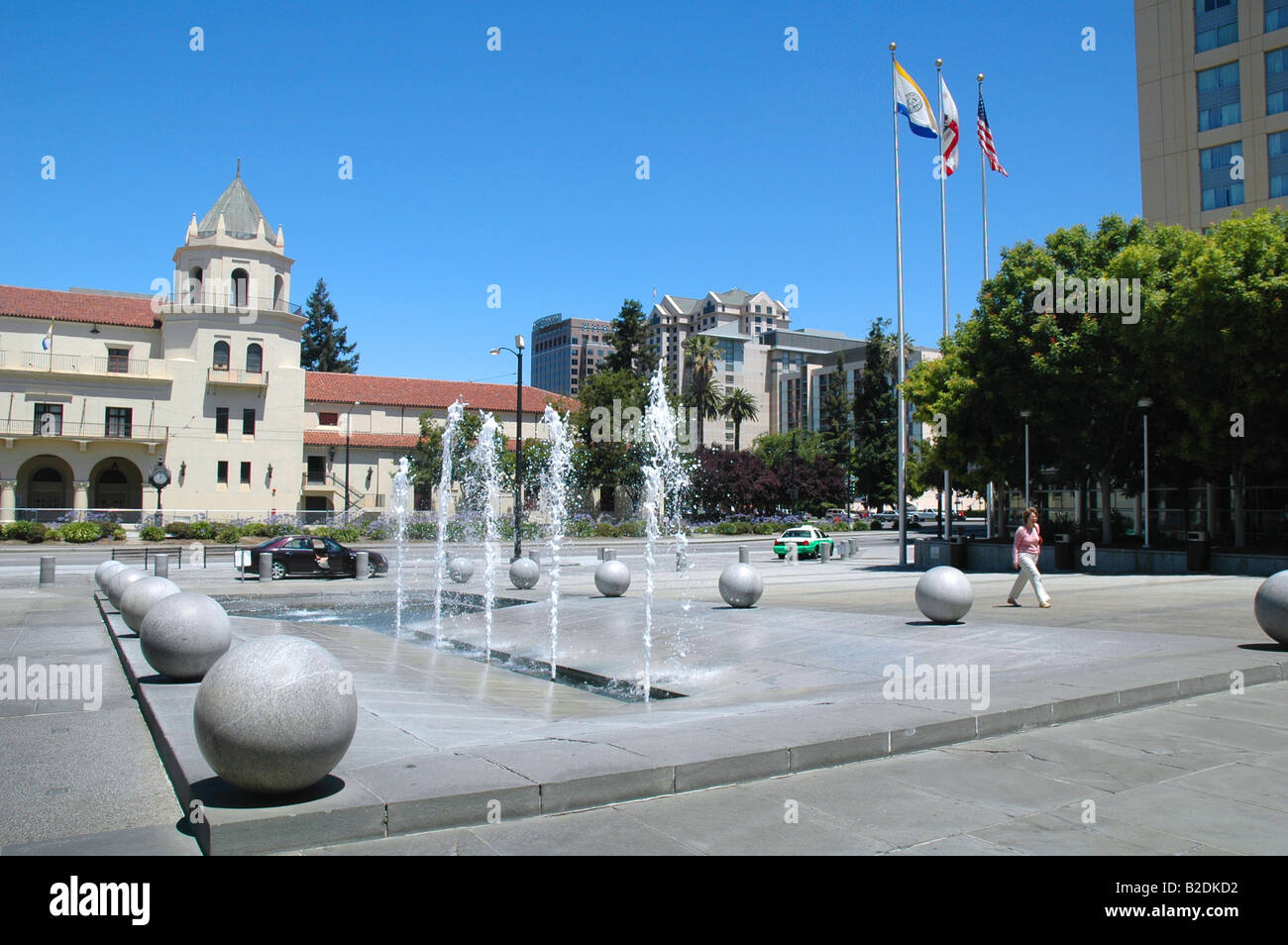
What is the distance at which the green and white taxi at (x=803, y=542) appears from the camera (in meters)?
39.5

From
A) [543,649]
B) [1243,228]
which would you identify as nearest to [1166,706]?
[543,649]

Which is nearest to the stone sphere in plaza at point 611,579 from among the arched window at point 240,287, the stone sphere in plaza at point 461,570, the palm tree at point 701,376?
the stone sphere in plaza at point 461,570

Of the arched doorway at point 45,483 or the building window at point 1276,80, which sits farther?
the arched doorway at point 45,483

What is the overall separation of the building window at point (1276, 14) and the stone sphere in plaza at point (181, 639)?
174 ft

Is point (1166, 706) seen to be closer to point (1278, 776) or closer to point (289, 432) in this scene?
point (1278, 776)

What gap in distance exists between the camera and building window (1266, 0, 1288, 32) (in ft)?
140

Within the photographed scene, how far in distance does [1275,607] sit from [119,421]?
59853 mm

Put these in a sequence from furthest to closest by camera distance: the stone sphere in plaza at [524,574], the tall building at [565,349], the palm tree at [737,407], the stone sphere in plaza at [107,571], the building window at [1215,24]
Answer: the tall building at [565,349] < the palm tree at [737,407] < the building window at [1215,24] < the stone sphere in plaza at [524,574] < the stone sphere in plaza at [107,571]

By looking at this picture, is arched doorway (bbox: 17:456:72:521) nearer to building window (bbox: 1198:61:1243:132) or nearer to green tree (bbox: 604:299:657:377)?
green tree (bbox: 604:299:657:377)

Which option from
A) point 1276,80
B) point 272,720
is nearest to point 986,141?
point 1276,80

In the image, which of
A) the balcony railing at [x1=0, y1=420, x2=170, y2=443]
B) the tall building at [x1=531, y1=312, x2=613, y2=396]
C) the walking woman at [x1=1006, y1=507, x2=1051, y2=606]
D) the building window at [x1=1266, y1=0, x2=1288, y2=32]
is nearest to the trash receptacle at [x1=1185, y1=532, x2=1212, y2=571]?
the walking woman at [x1=1006, y1=507, x2=1051, y2=606]

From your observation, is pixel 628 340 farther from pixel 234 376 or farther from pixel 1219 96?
pixel 1219 96

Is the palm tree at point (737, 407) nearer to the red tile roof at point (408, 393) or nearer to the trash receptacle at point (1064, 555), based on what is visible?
the red tile roof at point (408, 393)
